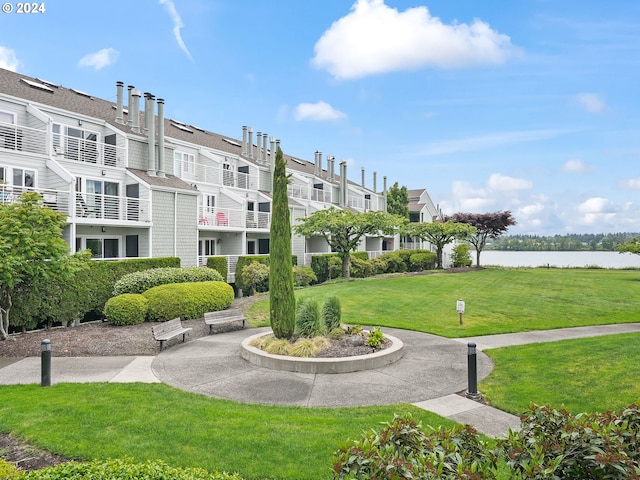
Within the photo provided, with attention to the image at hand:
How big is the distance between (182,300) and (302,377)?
865cm

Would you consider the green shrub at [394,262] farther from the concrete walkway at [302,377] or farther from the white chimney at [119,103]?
the concrete walkway at [302,377]

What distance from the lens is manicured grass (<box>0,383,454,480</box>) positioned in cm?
501

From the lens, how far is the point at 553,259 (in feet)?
158

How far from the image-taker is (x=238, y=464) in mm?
4895

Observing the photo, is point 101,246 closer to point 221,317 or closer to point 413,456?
point 221,317

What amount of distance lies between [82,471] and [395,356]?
7.54m

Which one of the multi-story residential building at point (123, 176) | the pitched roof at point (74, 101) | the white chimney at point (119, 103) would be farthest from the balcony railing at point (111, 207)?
the white chimney at point (119, 103)

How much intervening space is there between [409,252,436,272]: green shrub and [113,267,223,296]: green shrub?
25177mm

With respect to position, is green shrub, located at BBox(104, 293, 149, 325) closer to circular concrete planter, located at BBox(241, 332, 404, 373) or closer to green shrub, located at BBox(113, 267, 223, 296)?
green shrub, located at BBox(113, 267, 223, 296)

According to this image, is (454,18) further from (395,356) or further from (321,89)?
(395,356)

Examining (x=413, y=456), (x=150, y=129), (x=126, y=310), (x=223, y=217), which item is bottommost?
(x=126, y=310)

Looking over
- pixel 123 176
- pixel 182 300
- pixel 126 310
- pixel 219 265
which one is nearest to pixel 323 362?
pixel 182 300

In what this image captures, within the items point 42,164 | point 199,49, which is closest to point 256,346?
point 199,49

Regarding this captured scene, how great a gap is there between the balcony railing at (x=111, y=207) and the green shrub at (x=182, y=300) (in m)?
6.82
